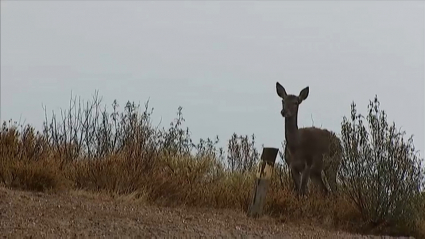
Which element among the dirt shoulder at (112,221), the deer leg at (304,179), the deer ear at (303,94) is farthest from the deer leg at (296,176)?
the dirt shoulder at (112,221)

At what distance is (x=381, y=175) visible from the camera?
35.9 feet

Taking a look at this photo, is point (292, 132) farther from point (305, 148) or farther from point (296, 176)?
point (296, 176)

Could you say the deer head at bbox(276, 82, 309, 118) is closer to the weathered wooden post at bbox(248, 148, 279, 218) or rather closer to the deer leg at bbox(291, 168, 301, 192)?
the deer leg at bbox(291, 168, 301, 192)

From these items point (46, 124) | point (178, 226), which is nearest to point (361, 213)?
point (178, 226)

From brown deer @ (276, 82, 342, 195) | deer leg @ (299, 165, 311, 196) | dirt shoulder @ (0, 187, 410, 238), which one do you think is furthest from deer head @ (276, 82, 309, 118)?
dirt shoulder @ (0, 187, 410, 238)

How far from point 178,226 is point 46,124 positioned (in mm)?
6443

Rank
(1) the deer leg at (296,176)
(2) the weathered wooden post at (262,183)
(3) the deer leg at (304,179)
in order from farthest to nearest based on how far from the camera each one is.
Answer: (1) the deer leg at (296,176) → (3) the deer leg at (304,179) → (2) the weathered wooden post at (262,183)

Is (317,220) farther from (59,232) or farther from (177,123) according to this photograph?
(177,123)

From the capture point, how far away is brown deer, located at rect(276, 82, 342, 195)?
40.7 ft

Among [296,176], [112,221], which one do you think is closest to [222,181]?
[296,176]

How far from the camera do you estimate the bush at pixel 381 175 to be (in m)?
10.8

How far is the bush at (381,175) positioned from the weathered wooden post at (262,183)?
6.49 feet

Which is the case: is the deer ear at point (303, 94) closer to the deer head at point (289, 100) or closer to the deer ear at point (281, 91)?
the deer head at point (289, 100)

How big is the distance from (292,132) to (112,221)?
630cm
